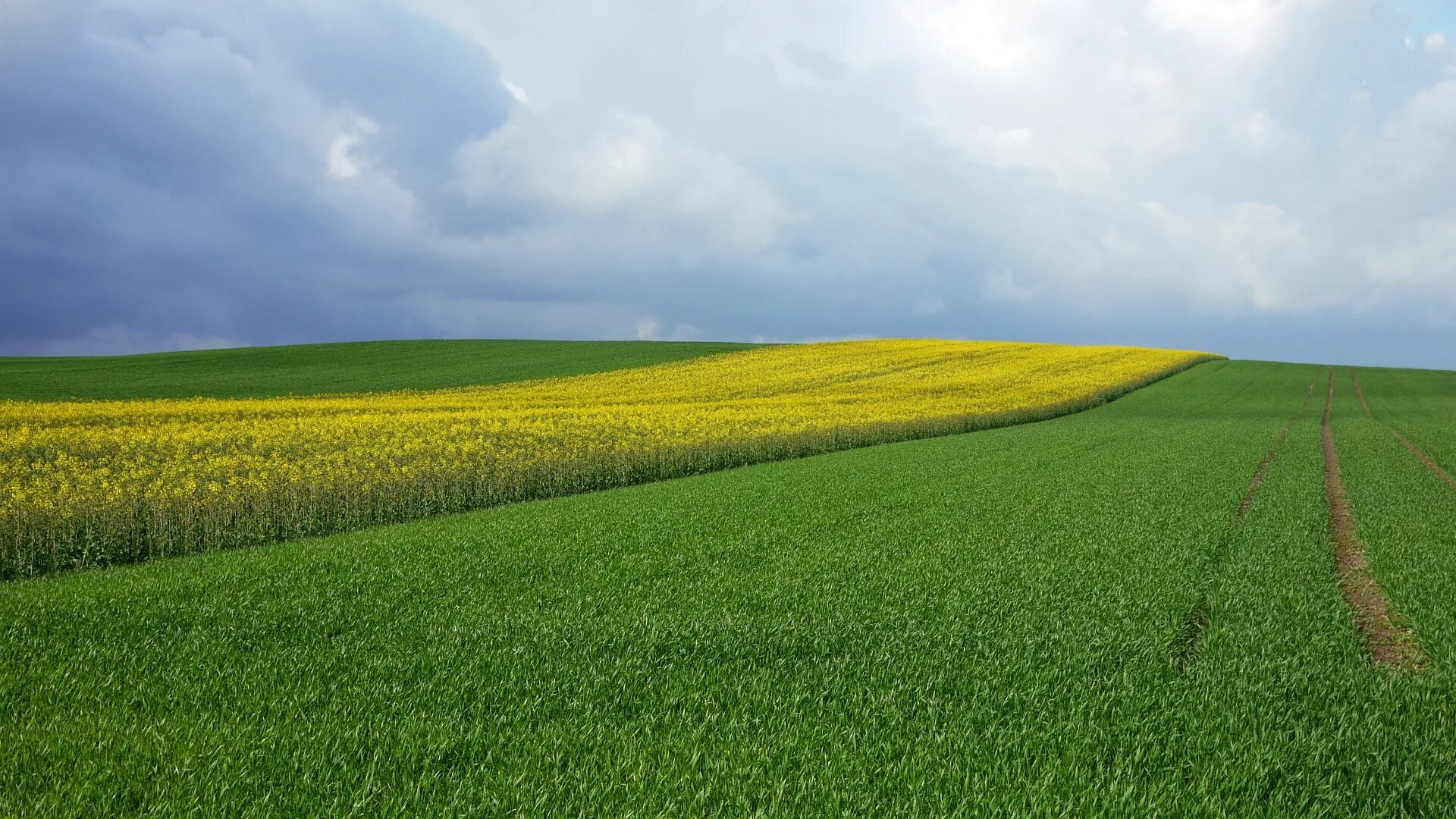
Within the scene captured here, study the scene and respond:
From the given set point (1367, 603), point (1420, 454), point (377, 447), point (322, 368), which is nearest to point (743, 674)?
point (1367, 603)

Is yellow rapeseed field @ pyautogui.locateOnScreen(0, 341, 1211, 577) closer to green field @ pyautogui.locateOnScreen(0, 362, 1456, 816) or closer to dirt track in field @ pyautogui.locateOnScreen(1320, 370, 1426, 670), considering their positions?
green field @ pyautogui.locateOnScreen(0, 362, 1456, 816)

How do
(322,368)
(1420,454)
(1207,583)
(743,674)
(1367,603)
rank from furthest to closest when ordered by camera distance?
(322,368), (1420,454), (1207,583), (1367,603), (743,674)

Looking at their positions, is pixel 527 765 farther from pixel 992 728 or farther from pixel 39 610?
pixel 39 610

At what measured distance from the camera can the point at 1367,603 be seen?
9805mm

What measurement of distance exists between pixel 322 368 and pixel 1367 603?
61762 millimetres

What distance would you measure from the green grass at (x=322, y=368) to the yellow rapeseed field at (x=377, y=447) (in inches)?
303

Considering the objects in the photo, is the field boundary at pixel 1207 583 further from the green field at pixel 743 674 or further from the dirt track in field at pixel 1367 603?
the dirt track in field at pixel 1367 603

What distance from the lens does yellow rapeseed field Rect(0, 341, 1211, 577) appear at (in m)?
14.2

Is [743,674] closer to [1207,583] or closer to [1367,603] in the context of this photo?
[1207,583]

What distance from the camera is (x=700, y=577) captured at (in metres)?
9.92

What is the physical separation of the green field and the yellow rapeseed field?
9.29 ft

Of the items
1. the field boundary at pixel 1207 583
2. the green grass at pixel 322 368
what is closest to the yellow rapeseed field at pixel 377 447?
the green grass at pixel 322 368

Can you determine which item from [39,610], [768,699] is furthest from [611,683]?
[39,610]

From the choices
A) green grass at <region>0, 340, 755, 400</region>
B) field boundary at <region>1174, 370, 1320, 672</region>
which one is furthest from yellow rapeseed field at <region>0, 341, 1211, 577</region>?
field boundary at <region>1174, 370, 1320, 672</region>
